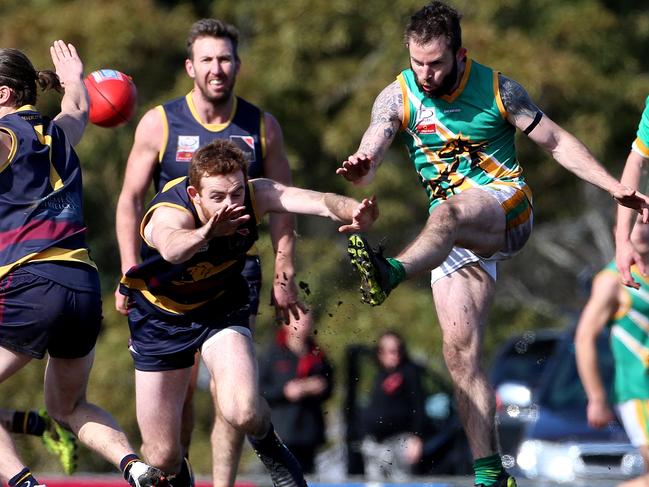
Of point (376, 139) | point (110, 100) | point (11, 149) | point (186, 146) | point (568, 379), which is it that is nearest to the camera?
point (11, 149)

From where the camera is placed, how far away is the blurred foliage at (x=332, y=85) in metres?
16.8

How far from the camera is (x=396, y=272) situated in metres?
6.96

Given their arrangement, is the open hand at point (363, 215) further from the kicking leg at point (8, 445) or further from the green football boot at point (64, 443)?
the green football boot at point (64, 443)

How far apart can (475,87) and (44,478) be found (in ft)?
18.3

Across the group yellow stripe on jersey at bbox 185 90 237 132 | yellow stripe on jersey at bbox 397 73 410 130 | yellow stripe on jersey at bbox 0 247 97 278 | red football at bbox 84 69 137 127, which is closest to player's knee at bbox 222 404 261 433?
yellow stripe on jersey at bbox 0 247 97 278

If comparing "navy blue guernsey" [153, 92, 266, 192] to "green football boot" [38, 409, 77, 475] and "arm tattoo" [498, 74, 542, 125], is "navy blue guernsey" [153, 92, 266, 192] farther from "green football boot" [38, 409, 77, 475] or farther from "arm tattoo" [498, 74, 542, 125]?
"green football boot" [38, 409, 77, 475]

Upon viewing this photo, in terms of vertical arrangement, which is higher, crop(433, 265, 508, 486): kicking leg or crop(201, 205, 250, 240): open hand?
crop(201, 205, 250, 240): open hand

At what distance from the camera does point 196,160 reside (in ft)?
23.9

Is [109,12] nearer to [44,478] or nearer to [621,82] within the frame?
[621,82]

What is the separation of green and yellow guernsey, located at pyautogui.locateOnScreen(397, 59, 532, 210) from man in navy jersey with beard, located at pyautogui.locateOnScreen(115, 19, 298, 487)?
3.57 feet

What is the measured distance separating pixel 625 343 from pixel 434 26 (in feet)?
6.56

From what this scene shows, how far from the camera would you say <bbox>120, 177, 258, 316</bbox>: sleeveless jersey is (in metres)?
7.46

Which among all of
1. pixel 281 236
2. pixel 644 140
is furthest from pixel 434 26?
pixel 281 236

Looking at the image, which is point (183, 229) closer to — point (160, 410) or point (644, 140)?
point (160, 410)
